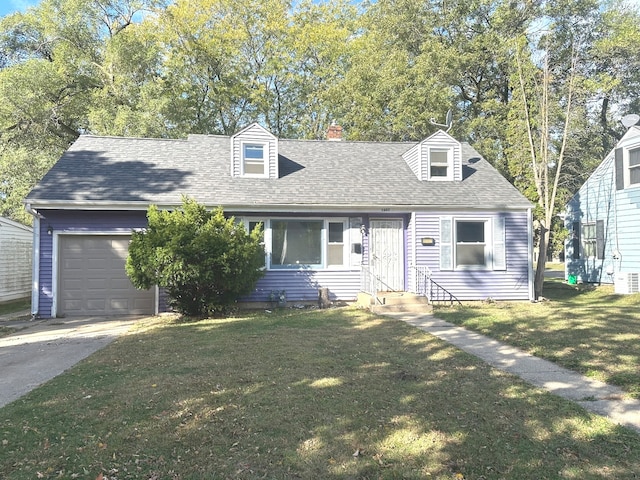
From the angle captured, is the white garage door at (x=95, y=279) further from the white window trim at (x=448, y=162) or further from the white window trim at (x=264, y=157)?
the white window trim at (x=448, y=162)

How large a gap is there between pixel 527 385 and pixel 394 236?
804 cm

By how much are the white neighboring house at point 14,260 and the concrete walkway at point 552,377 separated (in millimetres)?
14020

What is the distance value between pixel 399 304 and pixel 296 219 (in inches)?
143

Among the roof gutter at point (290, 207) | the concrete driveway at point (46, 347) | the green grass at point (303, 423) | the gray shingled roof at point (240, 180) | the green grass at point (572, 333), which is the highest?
the gray shingled roof at point (240, 180)

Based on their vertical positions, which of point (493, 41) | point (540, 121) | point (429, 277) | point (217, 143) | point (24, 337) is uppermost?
point (493, 41)

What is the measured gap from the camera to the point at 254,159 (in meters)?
13.0

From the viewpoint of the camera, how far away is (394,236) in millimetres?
12664

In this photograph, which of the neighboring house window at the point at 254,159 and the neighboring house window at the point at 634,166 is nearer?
the neighboring house window at the point at 254,159

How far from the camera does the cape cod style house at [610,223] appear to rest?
15.2 metres

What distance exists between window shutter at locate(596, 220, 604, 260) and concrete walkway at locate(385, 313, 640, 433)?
1230 cm

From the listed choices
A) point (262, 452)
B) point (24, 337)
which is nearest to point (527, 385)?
point (262, 452)

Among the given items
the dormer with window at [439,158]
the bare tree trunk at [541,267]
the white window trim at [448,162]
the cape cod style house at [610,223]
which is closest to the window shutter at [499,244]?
the dormer with window at [439,158]

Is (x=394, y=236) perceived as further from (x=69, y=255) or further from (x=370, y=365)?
(x=69, y=255)

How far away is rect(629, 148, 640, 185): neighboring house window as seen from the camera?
15.1 meters
